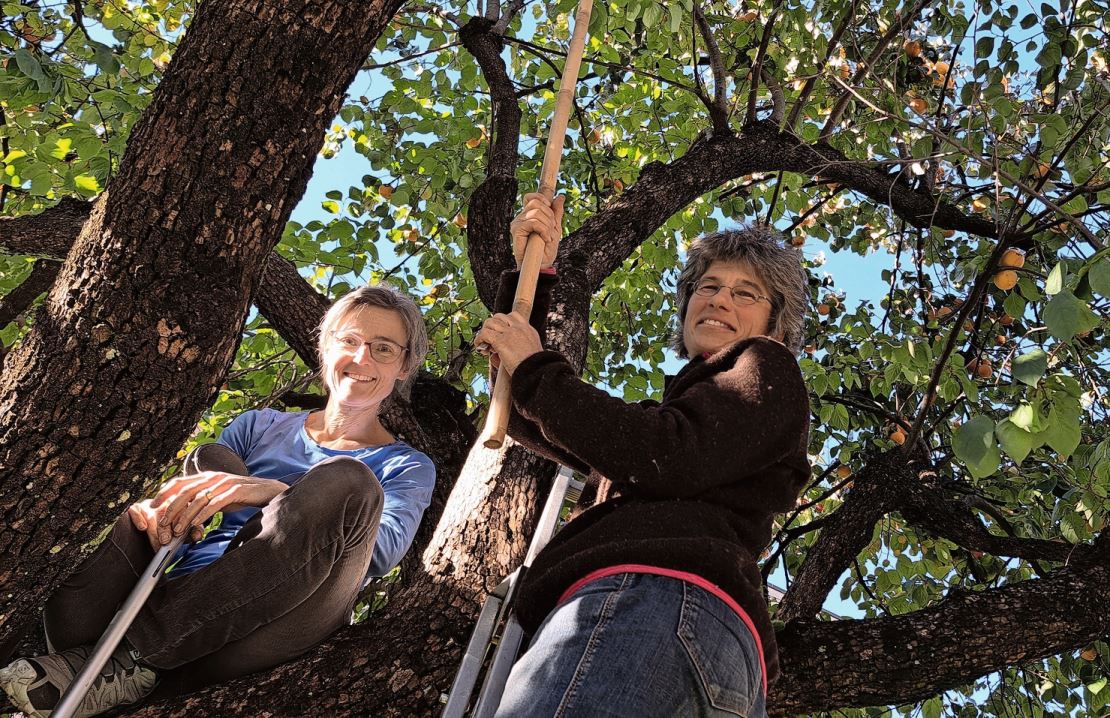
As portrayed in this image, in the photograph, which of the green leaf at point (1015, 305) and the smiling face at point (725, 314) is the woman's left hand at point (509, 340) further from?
the green leaf at point (1015, 305)

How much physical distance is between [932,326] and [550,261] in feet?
8.99

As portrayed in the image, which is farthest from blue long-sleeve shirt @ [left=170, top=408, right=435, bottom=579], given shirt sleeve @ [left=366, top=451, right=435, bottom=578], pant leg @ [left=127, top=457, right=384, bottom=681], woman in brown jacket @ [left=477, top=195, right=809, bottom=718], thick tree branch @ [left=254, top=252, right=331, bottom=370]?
thick tree branch @ [left=254, top=252, right=331, bottom=370]

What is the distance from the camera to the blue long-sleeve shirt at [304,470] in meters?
2.48

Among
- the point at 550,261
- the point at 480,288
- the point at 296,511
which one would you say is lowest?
the point at 296,511

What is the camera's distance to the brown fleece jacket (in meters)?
1.76

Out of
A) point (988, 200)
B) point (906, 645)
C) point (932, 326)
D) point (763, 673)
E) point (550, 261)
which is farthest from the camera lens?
point (988, 200)

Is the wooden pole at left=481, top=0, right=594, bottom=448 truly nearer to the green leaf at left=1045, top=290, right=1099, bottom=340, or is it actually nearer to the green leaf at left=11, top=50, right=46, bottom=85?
the green leaf at left=1045, top=290, right=1099, bottom=340

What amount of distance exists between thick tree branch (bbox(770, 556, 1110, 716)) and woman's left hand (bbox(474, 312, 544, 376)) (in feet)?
4.20

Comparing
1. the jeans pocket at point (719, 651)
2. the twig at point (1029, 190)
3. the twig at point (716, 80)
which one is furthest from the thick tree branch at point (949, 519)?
the jeans pocket at point (719, 651)

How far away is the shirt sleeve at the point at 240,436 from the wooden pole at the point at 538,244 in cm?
94

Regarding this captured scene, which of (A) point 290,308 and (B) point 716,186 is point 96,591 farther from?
(B) point 716,186

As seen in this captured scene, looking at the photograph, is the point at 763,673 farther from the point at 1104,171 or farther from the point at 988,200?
the point at 988,200

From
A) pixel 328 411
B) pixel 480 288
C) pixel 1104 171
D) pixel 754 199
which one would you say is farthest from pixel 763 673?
pixel 754 199

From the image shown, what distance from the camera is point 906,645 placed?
2.73m
